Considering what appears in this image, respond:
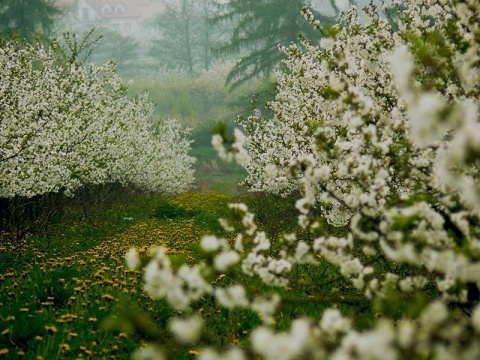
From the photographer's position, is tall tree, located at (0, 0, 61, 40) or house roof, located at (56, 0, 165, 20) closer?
tall tree, located at (0, 0, 61, 40)

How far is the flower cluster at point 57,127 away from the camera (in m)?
7.77

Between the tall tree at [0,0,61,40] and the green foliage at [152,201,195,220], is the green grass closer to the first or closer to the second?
the green foliage at [152,201,195,220]

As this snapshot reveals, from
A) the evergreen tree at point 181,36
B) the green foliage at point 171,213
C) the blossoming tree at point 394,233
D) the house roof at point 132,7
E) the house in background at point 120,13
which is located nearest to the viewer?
the blossoming tree at point 394,233

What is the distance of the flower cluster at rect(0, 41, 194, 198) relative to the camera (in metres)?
7.77

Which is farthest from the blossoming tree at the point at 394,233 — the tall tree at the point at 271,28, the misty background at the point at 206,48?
the tall tree at the point at 271,28

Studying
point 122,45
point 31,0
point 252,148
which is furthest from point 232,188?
point 122,45

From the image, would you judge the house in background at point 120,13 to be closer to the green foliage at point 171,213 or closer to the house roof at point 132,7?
the house roof at point 132,7

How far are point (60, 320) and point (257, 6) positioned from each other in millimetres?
29685

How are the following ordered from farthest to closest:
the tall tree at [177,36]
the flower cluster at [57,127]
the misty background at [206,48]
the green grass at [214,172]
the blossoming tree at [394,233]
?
1. the tall tree at [177,36]
2. the misty background at [206,48]
3. the green grass at [214,172]
4. the flower cluster at [57,127]
5. the blossoming tree at [394,233]

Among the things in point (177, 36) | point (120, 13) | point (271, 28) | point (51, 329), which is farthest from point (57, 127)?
point (120, 13)

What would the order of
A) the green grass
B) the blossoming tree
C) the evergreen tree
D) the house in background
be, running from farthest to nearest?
the house in background < the evergreen tree < the green grass < the blossoming tree

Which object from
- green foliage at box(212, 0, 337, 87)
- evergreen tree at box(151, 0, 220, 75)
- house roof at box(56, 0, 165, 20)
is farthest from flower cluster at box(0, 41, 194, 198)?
house roof at box(56, 0, 165, 20)

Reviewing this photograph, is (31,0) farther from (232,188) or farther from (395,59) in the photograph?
(395,59)

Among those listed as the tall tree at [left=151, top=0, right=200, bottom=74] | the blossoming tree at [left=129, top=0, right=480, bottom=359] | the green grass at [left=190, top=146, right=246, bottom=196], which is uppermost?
the tall tree at [left=151, top=0, right=200, bottom=74]
